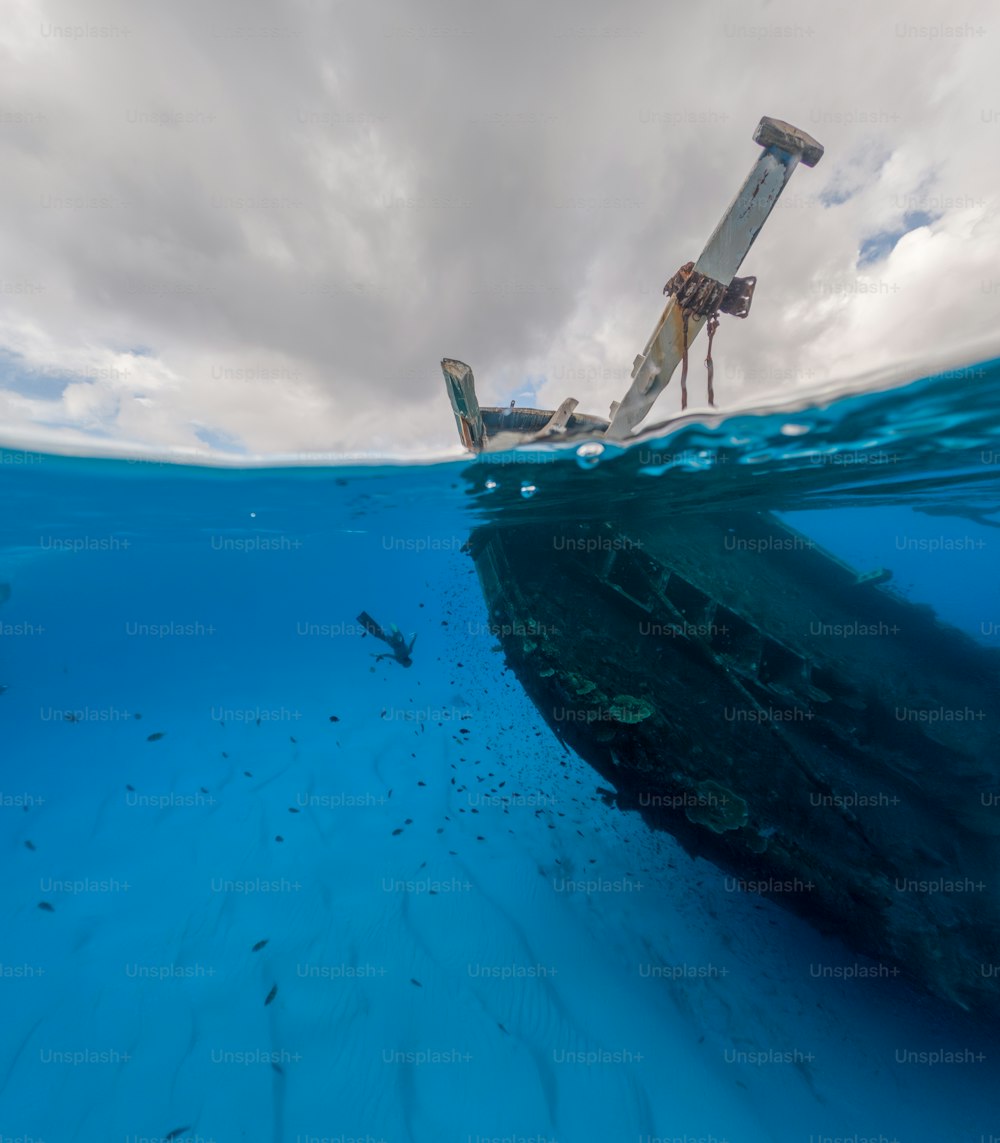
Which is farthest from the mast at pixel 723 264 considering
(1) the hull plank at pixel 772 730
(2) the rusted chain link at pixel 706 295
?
(1) the hull plank at pixel 772 730

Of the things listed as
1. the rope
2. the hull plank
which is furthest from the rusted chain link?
the hull plank

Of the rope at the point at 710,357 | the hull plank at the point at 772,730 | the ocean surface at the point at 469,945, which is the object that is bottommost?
the ocean surface at the point at 469,945

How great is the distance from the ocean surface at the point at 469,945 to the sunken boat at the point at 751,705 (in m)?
0.68

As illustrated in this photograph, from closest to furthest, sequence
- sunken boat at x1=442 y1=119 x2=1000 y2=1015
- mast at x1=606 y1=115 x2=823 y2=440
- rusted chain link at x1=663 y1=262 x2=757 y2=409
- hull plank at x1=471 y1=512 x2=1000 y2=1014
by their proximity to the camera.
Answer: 1. mast at x1=606 y1=115 x2=823 y2=440
2. rusted chain link at x1=663 y1=262 x2=757 y2=409
3. sunken boat at x1=442 y1=119 x2=1000 y2=1015
4. hull plank at x1=471 y1=512 x2=1000 y2=1014

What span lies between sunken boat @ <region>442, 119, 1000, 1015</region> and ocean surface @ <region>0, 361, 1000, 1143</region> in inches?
26.7

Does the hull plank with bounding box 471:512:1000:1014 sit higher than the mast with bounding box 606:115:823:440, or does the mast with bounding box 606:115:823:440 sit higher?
the mast with bounding box 606:115:823:440

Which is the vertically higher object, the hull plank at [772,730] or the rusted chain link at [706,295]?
the rusted chain link at [706,295]

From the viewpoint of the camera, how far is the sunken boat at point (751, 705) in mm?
5047

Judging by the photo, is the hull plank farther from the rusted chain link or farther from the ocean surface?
the rusted chain link

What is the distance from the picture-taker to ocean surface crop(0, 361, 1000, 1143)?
531cm

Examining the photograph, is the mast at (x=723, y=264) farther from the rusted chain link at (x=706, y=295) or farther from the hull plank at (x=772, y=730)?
the hull plank at (x=772, y=730)

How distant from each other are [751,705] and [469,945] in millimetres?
6048

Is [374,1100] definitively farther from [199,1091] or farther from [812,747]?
[812,747]

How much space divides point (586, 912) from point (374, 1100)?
395cm
